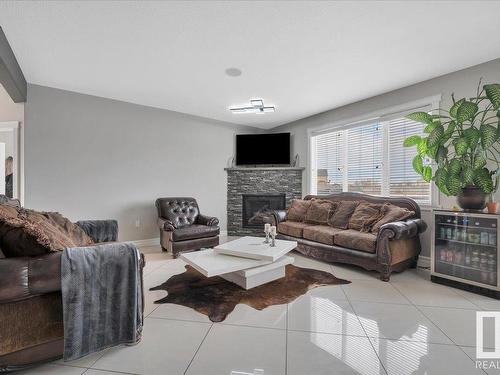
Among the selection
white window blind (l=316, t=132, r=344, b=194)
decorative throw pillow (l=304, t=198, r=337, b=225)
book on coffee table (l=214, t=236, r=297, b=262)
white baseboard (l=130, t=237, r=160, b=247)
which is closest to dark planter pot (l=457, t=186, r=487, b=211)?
decorative throw pillow (l=304, t=198, r=337, b=225)

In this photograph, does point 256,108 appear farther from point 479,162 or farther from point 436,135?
point 479,162

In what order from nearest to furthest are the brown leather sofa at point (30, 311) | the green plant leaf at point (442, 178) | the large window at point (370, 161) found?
the brown leather sofa at point (30, 311), the green plant leaf at point (442, 178), the large window at point (370, 161)

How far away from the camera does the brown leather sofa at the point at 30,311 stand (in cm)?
129

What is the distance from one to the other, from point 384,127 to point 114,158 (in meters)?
4.54

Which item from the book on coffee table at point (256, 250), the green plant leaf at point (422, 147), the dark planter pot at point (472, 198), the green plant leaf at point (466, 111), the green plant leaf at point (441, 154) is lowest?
the book on coffee table at point (256, 250)

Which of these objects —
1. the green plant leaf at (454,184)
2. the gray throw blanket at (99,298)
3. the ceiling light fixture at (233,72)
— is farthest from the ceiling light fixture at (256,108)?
the gray throw blanket at (99,298)

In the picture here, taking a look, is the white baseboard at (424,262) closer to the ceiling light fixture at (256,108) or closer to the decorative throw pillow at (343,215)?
the decorative throw pillow at (343,215)

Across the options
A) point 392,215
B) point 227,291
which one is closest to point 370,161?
point 392,215

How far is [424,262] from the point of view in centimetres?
341

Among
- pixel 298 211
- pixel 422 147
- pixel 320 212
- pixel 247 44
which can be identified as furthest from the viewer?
pixel 298 211

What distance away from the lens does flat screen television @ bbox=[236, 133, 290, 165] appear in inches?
217

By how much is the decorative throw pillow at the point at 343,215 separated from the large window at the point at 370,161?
0.59 m

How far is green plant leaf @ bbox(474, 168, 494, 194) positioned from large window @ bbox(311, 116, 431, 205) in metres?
0.91

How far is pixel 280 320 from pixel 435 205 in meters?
2.81
